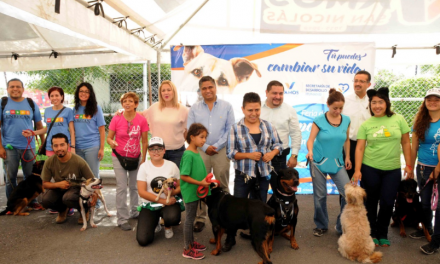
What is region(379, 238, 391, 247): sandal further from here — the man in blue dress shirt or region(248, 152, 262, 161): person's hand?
the man in blue dress shirt

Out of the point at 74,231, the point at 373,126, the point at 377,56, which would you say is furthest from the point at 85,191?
the point at 377,56

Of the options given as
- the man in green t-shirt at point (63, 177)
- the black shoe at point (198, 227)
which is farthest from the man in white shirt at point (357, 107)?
the man in green t-shirt at point (63, 177)

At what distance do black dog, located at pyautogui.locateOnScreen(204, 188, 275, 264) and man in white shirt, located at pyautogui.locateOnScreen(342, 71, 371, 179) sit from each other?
175cm

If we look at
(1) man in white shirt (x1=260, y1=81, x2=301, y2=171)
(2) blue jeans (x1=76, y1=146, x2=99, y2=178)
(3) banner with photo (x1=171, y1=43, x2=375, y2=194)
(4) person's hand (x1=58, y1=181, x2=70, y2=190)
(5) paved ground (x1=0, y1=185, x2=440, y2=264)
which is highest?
(3) banner with photo (x1=171, y1=43, x2=375, y2=194)

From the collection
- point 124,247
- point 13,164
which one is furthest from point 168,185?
point 13,164

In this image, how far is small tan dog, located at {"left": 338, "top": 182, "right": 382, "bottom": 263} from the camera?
3082mm

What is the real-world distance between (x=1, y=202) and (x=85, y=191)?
232 centimetres

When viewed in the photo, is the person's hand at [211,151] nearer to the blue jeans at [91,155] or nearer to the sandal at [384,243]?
the blue jeans at [91,155]

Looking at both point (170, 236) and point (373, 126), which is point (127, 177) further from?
point (373, 126)

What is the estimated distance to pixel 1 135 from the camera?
472cm

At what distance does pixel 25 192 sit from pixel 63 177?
2.94ft

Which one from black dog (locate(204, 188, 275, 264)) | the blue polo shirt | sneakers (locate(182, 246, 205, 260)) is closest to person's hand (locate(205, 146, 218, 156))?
black dog (locate(204, 188, 275, 264))

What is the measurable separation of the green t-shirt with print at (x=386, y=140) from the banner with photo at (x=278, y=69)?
2036mm

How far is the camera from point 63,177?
4.14 m
